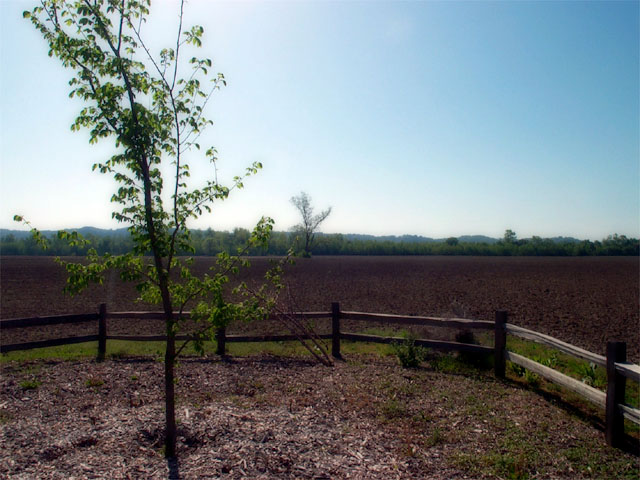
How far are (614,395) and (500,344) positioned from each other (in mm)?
2676

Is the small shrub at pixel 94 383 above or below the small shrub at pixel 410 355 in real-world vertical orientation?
below

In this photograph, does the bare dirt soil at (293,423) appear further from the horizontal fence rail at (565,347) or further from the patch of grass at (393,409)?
the horizontal fence rail at (565,347)

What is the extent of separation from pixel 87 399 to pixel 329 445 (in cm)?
391

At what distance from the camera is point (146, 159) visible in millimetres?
4508

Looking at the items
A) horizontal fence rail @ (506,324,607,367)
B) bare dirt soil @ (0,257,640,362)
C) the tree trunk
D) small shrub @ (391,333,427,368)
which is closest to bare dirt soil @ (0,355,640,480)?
the tree trunk

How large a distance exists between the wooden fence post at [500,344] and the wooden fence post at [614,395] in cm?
250

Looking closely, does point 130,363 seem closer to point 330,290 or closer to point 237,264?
point 237,264

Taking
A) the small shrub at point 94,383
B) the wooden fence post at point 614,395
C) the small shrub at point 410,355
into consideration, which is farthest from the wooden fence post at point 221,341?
the wooden fence post at point 614,395

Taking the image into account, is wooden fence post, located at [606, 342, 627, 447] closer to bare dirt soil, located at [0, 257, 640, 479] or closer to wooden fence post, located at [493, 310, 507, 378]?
bare dirt soil, located at [0, 257, 640, 479]

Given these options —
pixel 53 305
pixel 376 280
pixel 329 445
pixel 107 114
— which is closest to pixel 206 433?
pixel 329 445

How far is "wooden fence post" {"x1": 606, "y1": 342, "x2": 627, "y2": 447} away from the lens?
5238 mm

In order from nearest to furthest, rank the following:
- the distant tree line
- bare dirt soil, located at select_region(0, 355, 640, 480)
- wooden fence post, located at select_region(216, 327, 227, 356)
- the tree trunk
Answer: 1. bare dirt soil, located at select_region(0, 355, 640, 480)
2. the tree trunk
3. wooden fence post, located at select_region(216, 327, 227, 356)
4. the distant tree line

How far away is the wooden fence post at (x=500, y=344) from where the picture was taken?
7.94 meters

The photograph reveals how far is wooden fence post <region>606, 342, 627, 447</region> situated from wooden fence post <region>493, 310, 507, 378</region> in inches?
98.4
